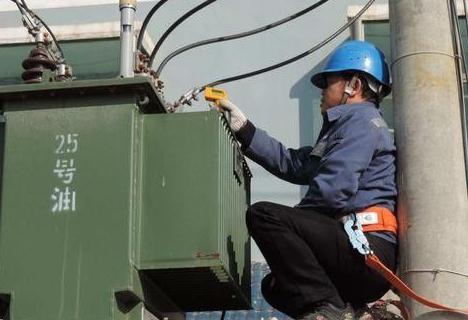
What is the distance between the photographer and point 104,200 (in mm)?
4766

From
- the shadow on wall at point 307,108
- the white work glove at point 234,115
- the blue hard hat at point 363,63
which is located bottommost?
the white work glove at point 234,115

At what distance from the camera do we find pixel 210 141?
192 inches

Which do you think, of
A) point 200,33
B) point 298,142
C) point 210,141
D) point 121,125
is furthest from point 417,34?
point 200,33

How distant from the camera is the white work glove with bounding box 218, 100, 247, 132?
224 inches

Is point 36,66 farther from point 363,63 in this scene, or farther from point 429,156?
point 429,156

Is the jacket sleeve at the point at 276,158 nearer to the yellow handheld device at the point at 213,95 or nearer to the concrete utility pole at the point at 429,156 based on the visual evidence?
the yellow handheld device at the point at 213,95

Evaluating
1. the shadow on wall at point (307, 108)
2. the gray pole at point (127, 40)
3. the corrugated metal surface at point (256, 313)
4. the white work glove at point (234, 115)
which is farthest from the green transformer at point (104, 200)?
the shadow on wall at point (307, 108)

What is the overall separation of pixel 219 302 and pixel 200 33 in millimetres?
7695

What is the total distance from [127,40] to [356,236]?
1410mm

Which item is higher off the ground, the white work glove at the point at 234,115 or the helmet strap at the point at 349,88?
the helmet strap at the point at 349,88

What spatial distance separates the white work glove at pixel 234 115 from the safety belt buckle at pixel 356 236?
0.96 meters

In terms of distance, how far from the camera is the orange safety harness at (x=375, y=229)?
4.84 m

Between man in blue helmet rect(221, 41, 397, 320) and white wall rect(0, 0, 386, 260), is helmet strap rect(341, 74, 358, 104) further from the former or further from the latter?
white wall rect(0, 0, 386, 260)

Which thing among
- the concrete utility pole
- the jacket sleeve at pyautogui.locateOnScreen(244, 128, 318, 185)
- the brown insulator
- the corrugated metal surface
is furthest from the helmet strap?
the corrugated metal surface
